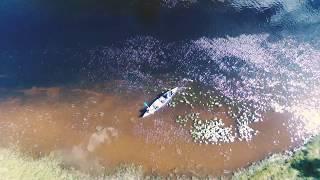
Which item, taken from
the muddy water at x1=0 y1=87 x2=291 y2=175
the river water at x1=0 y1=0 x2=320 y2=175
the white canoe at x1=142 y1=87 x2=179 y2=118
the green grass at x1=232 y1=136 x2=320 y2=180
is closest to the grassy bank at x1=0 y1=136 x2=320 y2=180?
the green grass at x1=232 y1=136 x2=320 y2=180

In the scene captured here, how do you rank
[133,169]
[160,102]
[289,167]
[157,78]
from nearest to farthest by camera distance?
[289,167] < [133,169] < [160,102] < [157,78]

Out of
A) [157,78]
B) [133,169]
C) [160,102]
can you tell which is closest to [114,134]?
[133,169]

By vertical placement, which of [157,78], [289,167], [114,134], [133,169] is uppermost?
[157,78]

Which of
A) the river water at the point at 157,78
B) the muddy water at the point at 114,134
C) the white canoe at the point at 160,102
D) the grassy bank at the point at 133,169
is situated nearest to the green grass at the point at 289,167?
the grassy bank at the point at 133,169

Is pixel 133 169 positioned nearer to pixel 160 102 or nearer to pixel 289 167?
pixel 160 102

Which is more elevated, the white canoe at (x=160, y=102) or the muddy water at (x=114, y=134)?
the white canoe at (x=160, y=102)

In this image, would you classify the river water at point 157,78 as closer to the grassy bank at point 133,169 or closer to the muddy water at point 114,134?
the muddy water at point 114,134

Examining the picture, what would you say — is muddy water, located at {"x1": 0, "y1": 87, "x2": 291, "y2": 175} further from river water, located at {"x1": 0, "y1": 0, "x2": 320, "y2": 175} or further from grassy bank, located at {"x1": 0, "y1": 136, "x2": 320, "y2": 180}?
grassy bank, located at {"x1": 0, "y1": 136, "x2": 320, "y2": 180}

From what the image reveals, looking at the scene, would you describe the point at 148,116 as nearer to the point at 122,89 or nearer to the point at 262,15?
the point at 122,89
